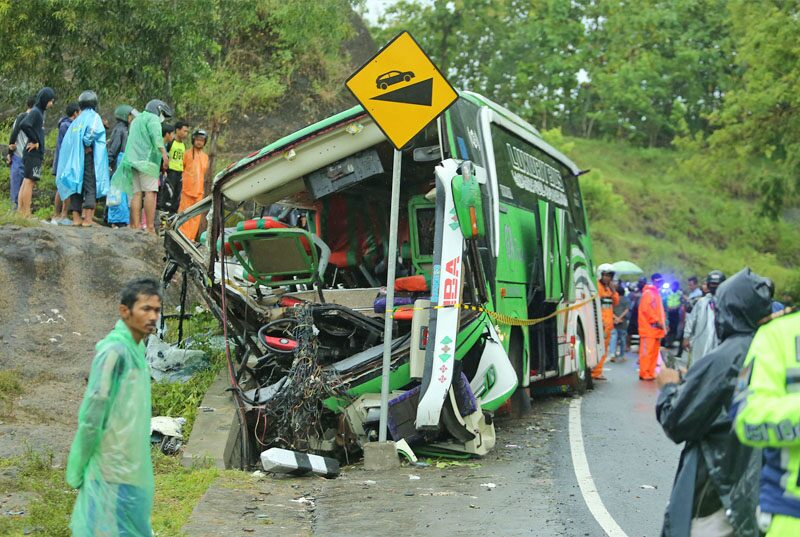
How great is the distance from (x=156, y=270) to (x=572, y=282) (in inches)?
223

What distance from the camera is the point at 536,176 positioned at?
1512cm

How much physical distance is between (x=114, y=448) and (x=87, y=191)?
10.8 m

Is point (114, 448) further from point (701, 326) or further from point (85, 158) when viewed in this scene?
point (701, 326)

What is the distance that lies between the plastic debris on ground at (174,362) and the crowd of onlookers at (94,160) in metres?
1.79

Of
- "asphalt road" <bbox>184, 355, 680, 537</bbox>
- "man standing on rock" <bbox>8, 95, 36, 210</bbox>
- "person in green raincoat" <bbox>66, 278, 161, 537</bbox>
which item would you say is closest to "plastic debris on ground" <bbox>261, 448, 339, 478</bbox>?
"asphalt road" <bbox>184, 355, 680, 537</bbox>

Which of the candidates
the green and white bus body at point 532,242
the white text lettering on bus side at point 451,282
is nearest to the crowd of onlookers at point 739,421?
the white text lettering on bus side at point 451,282

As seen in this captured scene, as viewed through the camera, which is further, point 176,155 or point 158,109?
point 176,155

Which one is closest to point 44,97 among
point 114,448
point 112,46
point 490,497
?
point 112,46

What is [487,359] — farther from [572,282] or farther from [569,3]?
[569,3]

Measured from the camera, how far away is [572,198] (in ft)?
59.4

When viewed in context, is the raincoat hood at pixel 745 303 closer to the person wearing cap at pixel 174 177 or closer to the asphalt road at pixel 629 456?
the asphalt road at pixel 629 456

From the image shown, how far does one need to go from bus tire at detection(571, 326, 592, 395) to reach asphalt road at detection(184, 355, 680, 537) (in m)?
4.65

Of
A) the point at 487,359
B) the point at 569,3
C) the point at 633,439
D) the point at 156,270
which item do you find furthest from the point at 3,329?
the point at 569,3

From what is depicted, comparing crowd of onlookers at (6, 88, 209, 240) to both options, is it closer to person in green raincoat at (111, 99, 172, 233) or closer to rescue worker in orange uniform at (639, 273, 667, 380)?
person in green raincoat at (111, 99, 172, 233)
